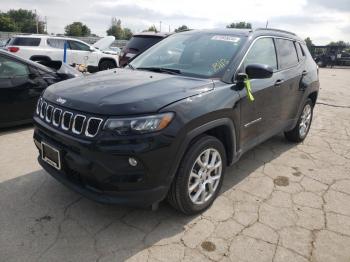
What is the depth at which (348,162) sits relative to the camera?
4.67 metres

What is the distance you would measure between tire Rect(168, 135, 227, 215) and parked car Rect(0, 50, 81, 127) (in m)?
3.54

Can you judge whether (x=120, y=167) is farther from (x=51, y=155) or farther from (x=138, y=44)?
(x=138, y=44)

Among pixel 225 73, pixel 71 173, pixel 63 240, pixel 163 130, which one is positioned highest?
pixel 225 73

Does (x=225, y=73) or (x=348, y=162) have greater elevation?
(x=225, y=73)

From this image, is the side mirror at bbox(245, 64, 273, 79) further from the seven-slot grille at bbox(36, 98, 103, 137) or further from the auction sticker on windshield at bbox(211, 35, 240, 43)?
the seven-slot grille at bbox(36, 98, 103, 137)

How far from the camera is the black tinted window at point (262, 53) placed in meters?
3.57

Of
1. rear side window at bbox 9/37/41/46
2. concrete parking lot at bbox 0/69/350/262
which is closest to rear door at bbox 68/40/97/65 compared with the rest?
rear side window at bbox 9/37/41/46

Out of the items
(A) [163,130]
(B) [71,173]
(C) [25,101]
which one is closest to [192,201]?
(A) [163,130]

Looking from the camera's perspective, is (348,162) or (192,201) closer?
(192,201)

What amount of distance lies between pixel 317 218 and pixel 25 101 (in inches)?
180

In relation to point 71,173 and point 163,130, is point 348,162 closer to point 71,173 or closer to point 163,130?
point 163,130

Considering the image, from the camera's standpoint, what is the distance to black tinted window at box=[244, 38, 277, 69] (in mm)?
3569

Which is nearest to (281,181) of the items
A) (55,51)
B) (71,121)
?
(71,121)

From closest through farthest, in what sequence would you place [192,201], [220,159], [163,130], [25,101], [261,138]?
1. [163,130]
2. [192,201]
3. [220,159]
4. [261,138]
5. [25,101]
